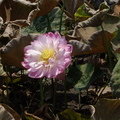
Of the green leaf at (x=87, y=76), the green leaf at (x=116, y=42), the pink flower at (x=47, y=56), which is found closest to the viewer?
the pink flower at (x=47, y=56)

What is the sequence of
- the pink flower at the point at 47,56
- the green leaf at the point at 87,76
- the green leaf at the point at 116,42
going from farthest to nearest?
1. the green leaf at the point at 87,76
2. the green leaf at the point at 116,42
3. the pink flower at the point at 47,56

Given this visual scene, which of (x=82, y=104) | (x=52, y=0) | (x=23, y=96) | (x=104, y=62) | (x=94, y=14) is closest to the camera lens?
(x=94, y=14)

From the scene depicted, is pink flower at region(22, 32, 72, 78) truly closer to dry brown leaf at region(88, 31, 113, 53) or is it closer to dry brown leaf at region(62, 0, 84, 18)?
dry brown leaf at region(88, 31, 113, 53)

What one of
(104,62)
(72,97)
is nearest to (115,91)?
(72,97)

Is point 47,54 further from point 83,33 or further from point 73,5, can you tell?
point 73,5

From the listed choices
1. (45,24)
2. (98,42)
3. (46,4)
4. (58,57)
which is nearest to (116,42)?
(98,42)

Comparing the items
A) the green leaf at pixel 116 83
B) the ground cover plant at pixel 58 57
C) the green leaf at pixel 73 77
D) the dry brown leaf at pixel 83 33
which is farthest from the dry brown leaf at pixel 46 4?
→ the green leaf at pixel 116 83

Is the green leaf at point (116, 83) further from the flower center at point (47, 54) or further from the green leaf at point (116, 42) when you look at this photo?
the flower center at point (47, 54)

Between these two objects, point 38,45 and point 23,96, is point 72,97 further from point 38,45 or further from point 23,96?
point 38,45
